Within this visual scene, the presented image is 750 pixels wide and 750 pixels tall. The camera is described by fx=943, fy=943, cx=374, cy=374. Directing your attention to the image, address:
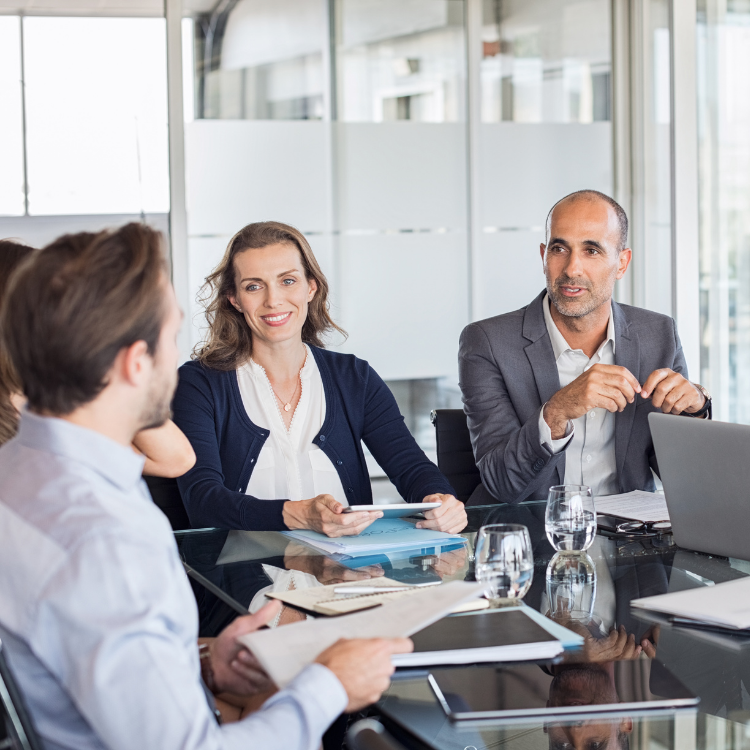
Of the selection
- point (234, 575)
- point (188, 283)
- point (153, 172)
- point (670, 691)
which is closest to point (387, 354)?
point (188, 283)

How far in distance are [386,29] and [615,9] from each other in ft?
4.24

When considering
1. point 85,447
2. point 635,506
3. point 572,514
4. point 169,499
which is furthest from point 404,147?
point 85,447

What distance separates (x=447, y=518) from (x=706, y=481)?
51 cm

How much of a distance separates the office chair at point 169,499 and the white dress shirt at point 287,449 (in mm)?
171

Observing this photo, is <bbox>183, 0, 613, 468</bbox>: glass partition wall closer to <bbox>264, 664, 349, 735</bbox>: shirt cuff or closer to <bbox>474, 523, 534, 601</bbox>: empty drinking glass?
<bbox>474, 523, 534, 601</bbox>: empty drinking glass

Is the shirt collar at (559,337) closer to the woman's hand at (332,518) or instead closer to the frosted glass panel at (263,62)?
the woman's hand at (332,518)

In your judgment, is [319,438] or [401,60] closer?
[319,438]

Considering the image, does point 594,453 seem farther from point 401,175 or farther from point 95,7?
point 95,7

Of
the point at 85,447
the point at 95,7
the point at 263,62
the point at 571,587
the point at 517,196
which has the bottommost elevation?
the point at 571,587

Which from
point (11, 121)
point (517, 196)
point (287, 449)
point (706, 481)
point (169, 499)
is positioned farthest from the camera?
point (517, 196)

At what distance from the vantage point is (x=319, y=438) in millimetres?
2422

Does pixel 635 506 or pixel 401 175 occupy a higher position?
pixel 401 175

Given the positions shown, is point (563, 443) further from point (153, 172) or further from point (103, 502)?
point (153, 172)

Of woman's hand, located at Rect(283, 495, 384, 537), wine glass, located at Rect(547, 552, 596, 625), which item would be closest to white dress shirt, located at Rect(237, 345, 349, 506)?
woman's hand, located at Rect(283, 495, 384, 537)
